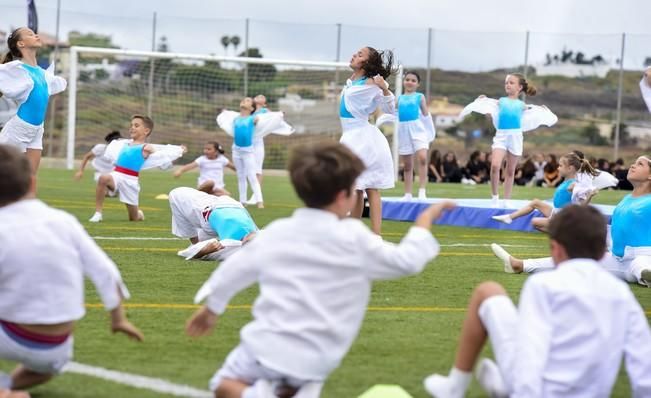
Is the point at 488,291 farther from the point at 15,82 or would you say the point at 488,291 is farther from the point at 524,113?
the point at 524,113

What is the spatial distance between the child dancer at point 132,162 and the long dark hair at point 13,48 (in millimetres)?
2266

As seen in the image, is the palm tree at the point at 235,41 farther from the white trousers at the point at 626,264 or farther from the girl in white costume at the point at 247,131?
the white trousers at the point at 626,264

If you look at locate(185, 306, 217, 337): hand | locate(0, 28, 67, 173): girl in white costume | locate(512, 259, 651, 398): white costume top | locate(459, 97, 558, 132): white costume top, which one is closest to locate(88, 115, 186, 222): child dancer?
locate(0, 28, 67, 173): girl in white costume

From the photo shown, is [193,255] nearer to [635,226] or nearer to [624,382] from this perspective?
[635,226]

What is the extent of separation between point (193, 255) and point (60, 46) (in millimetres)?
26018

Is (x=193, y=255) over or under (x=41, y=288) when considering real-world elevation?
under

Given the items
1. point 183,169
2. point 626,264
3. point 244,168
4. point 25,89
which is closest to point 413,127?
point 244,168

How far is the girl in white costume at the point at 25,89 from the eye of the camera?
12.1m

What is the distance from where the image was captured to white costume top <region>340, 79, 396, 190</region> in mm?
11539

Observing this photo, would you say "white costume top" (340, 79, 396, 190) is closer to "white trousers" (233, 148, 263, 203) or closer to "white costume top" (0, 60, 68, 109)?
"white costume top" (0, 60, 68, 109)

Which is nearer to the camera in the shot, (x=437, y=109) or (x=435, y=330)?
(x=435, y=330)

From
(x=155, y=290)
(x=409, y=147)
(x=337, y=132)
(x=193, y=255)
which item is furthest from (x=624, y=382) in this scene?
(x=337, y=132)

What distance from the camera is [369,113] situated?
11.8 meters

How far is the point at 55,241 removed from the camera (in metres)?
4.68
